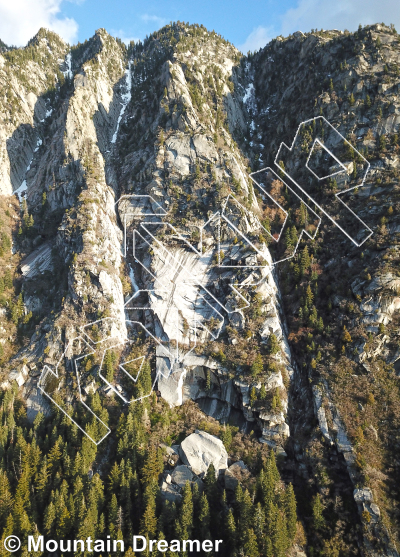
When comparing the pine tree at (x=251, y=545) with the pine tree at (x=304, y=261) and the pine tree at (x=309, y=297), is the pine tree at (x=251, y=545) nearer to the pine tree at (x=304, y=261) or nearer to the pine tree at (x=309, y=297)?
the pine tree at (x=309, y=297)

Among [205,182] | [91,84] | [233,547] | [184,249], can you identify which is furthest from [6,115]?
[233,547]

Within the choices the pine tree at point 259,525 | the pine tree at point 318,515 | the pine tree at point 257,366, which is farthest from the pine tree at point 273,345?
the pine tree at point 259,525

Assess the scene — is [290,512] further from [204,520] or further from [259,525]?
[204,520]

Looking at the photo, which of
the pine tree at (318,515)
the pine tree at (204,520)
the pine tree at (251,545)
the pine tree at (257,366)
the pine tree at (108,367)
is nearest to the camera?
the pine tree at (251,545)

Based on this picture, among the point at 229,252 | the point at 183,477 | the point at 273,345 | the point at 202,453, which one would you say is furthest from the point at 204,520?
the point at 229,252

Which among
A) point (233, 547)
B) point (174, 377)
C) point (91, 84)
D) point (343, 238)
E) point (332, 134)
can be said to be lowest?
point (233, 547)

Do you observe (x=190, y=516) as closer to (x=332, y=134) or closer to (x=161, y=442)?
(x=161, y=442)

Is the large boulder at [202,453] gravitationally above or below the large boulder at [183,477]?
above
